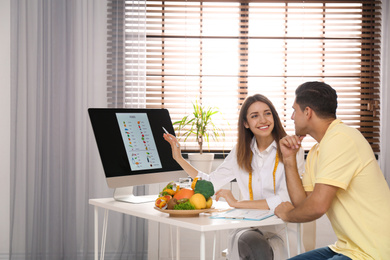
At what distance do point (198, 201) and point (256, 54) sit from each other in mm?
2504

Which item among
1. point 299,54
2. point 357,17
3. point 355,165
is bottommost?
point 355,165

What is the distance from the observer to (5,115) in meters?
4.23

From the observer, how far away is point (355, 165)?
1912mm

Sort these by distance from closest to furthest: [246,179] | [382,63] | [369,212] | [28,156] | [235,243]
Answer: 1. [369,212]
2. [235,243]
3. [246,179]
4. [28,156]
5. [382,63]

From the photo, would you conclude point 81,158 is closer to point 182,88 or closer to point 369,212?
point 182,88

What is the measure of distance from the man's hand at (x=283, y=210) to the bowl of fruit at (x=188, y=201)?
28 cm

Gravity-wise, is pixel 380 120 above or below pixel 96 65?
below

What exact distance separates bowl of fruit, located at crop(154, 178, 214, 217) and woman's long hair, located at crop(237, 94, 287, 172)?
0.57 metres

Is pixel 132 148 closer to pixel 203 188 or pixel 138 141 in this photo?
pixel 138 141

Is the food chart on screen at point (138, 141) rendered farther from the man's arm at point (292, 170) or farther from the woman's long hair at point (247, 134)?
the man's arm at point (292, 170)

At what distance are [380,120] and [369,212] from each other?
104 inches

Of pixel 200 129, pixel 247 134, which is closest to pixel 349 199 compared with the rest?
pixel 247 134

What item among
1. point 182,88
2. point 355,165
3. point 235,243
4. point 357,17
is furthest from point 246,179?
point 357,17

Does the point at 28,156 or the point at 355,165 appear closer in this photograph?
the point at 355,165
